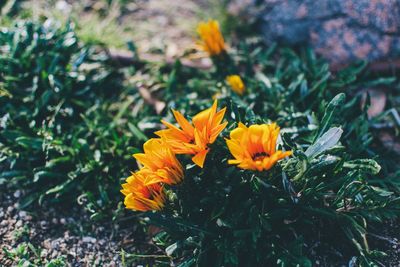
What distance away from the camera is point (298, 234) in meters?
2.13

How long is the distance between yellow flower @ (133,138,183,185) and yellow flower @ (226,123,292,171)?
292mm

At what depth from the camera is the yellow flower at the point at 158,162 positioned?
183 centimetres

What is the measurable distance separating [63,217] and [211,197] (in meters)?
0.86

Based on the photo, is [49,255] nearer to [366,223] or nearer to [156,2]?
[366,223]

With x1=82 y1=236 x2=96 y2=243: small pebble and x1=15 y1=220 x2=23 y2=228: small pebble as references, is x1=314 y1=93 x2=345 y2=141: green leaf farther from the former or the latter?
x1=15 y1=220 x2=23 y2=228: small pebble

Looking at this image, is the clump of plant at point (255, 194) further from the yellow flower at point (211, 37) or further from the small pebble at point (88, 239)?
the yellow flower at point (211, 37)

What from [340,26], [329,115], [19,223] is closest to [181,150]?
[329,115]

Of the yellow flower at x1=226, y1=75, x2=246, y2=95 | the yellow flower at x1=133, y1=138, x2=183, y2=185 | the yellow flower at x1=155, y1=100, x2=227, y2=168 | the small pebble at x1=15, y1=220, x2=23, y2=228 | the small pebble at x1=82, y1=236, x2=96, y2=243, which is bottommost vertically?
the small pebble at x1=82, y1=236, x2=96, y2=243

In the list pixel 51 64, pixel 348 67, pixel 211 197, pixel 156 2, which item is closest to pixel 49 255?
pixel 211 197

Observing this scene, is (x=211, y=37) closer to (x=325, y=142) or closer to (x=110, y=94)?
(x=110, y=94)

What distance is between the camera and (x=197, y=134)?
1793 mm

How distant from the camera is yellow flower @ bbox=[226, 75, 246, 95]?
2.60 m

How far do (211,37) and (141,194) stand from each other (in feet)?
4.06

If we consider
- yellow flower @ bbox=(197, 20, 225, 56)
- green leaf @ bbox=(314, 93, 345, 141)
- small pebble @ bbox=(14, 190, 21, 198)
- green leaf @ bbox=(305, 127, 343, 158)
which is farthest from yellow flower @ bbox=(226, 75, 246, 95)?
small pebble @ bbox=(14, 190, 21, 198)
